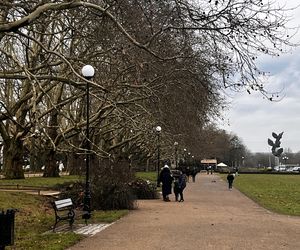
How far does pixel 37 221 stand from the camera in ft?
54.3

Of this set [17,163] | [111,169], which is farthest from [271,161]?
[111,169]

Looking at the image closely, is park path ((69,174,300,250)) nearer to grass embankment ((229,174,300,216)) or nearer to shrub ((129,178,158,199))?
grass embankment ((229,174,300,216))

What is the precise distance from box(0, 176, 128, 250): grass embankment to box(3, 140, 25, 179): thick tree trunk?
14.7 m

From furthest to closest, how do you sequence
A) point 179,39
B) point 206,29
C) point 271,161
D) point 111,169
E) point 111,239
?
point 271,161 < point 111,169 < point 179,39 < point 206,29 < point 111,239

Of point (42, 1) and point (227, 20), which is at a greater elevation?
point (42, 1)

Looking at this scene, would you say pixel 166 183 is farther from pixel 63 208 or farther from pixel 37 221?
pixel 63 208

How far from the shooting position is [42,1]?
556 inches

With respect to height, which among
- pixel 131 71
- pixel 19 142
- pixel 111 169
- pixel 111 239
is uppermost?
pixel 131 71

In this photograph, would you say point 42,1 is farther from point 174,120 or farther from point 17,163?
point 17,163

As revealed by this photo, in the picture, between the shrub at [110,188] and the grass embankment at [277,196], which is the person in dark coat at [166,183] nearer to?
the grass embankment at [277,196]

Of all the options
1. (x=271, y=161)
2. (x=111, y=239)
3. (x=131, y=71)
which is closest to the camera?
(x=111, y=239)

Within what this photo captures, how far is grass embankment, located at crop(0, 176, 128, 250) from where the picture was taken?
11289 millimetres

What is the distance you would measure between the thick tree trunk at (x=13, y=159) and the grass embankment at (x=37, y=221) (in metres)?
14.7

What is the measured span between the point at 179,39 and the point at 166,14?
105 inches
